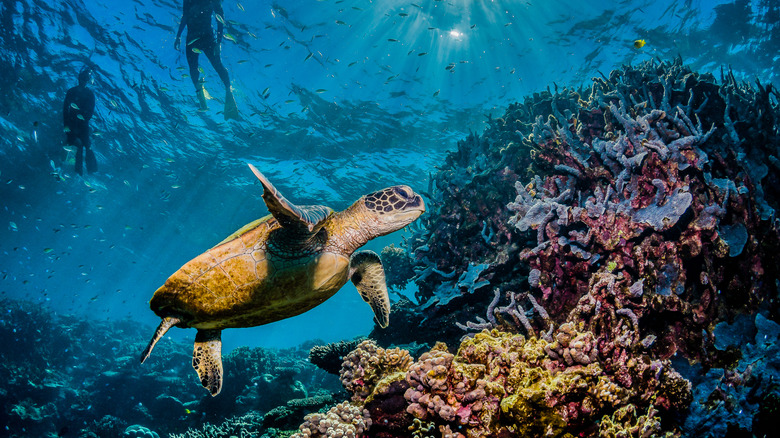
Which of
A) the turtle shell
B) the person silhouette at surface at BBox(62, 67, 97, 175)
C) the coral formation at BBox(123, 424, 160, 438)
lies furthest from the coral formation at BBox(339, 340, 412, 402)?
the person silhouette at surface at BBox(62, 67, 97, 175)

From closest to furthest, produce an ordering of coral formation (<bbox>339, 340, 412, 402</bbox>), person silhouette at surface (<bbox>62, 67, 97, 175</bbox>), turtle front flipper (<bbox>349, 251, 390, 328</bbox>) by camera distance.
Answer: coral formation (<bbox>339, 340, 412, 402</bbox>), turtle front flipper (<bbox>349, 251, 390, 328</bbox>), person silhouette at surface (<bbox>62, 67, 97, 175</bbox>)

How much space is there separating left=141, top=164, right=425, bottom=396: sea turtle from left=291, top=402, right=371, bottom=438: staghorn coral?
4.22 feet

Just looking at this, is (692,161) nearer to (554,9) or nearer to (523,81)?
(554,9)

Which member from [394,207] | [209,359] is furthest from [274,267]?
[209,359]

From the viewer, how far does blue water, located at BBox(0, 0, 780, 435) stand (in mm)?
11938

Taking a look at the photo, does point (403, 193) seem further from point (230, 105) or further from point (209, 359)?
point (230, 105)

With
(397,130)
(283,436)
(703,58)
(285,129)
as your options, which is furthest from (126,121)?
(703,58)

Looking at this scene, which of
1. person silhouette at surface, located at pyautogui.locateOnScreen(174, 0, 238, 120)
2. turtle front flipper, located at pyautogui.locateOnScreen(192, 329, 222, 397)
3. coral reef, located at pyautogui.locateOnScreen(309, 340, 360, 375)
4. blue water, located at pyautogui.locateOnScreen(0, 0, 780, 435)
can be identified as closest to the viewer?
turtle front flipper, located at pyautogui.locateOnScreen(192, 329, 222, 397)

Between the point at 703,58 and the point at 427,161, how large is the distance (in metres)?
Result: 13.6

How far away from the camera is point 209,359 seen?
159 inches

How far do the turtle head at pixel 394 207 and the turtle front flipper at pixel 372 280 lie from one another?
2.59 feet

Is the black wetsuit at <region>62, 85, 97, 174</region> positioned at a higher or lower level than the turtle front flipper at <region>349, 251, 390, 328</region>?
higher

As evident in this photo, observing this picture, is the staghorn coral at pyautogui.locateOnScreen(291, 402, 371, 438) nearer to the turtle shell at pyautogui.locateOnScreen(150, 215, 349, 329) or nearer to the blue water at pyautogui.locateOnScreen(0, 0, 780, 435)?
the turtle shell at pyautogui.locateOnScreen(150, 215, 349, 329)

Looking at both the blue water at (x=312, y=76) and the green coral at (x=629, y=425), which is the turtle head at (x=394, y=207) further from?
the blue water at (x=312, y=76)
